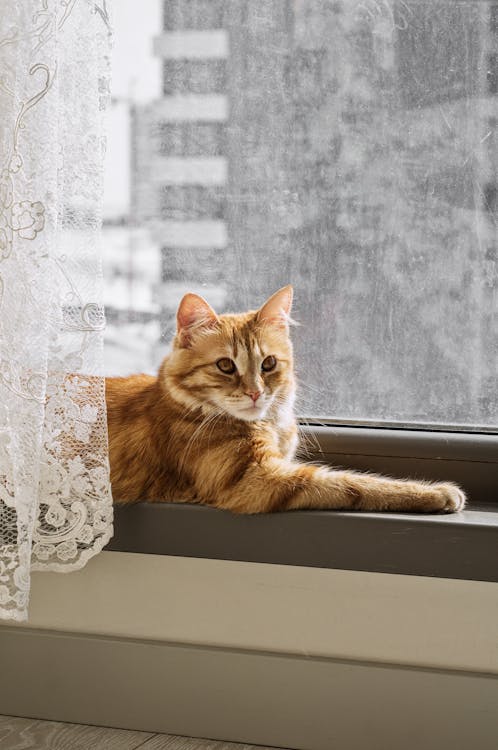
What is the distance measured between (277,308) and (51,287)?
0.40m

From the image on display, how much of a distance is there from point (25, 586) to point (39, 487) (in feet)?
0.48

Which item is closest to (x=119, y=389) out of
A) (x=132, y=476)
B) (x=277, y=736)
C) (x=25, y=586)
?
(x=132, y=476)

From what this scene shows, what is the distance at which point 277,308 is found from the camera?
1.49 metres

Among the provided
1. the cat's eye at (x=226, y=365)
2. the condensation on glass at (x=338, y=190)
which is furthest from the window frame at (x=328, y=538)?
the condensation on glass at (x=338, y=190)

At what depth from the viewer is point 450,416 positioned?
1642 millimetres

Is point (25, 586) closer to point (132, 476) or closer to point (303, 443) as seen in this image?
point (132, 476)

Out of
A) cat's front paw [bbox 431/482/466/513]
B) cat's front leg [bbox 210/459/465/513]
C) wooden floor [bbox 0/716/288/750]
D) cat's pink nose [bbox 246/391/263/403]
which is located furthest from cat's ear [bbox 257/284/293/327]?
wooden floor [bbox 0/716/288/750]

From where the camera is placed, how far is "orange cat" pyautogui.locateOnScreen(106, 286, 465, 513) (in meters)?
1.37

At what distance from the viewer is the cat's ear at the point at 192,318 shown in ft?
4.70

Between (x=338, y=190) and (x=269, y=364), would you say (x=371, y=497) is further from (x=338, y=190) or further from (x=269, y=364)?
(x=338, y=190)

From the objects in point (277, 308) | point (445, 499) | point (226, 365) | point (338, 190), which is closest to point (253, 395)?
point (226, 365)

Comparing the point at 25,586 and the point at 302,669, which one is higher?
the point at 25,586

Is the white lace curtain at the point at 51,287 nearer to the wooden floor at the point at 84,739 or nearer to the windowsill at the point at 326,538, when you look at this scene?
the windowsill at the point at 326,538

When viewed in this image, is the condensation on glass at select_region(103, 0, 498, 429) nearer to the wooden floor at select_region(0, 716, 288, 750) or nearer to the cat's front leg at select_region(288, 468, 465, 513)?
the cat's front leg at select_region(288, 468, 465, 513)
